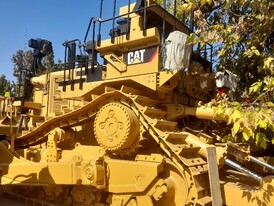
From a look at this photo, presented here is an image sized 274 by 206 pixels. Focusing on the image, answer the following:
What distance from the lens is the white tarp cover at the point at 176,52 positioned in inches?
196

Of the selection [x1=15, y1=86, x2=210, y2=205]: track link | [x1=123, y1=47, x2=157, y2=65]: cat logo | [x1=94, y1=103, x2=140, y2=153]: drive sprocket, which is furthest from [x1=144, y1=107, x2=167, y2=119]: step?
[x1=123, y1=47, x2=157, y2=65]: cat logo

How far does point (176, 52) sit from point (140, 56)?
0.69m

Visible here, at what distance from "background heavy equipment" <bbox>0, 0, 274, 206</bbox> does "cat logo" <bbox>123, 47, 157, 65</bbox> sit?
0.06ft

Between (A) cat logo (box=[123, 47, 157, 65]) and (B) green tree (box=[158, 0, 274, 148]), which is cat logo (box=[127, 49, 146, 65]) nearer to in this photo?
(A) cat logo (box=[123, 47, 157, 65])

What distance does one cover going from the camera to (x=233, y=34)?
5.56 metres

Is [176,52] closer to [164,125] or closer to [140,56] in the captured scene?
[140,56]

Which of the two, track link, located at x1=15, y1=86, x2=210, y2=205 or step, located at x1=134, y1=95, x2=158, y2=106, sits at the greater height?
step, located at x1=134, y1=95, x2=158, y2=106

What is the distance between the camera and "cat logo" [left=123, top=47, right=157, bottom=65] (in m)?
5.28

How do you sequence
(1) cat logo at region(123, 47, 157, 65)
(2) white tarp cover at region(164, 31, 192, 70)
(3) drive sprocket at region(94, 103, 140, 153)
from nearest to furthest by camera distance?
(3) drive sprocket at region(94, 103, 140, 153) → (2) white tarp cover at region(164, 31, 192, 70) → (1) cat logo at region(123, 47, 157, 65)

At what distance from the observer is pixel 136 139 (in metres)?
4.94

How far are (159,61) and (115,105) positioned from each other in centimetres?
101

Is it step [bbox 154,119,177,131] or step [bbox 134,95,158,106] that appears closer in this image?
step [bbox 154,119,177,131]

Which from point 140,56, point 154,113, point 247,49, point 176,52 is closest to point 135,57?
point 140,56

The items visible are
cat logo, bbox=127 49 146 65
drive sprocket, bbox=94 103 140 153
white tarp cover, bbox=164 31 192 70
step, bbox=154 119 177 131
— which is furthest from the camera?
cat logo, bbox=127 49 146 65
